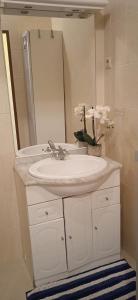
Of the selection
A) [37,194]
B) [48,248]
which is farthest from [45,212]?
[48,248]

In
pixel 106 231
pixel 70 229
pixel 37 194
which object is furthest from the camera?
pixel 106 231

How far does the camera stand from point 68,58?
1.73 metres

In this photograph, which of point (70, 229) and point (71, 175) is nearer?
point (71, 175)

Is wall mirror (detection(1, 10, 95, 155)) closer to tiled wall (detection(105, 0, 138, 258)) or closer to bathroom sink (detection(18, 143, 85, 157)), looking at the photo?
bathroom sink (detection(18, 143, 85, 157))

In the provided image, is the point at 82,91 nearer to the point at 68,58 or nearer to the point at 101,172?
the point at 68,58

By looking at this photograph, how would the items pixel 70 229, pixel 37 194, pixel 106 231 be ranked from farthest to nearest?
1. pixel 106 231
2. pixel 70 229
3. pixel 37 194

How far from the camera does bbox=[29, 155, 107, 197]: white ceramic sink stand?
1.33 m

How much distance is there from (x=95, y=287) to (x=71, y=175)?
0.77 m

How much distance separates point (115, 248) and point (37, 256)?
1.91 feet

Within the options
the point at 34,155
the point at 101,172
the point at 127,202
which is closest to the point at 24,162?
the point at 34,155

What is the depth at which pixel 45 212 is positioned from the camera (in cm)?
143

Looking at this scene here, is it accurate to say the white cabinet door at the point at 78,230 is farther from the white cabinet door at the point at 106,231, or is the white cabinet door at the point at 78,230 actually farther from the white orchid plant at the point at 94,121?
the white orchid plant at the point at 94,121

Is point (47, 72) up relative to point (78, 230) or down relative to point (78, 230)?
up

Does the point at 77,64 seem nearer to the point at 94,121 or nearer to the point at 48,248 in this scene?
the point at 94,121
